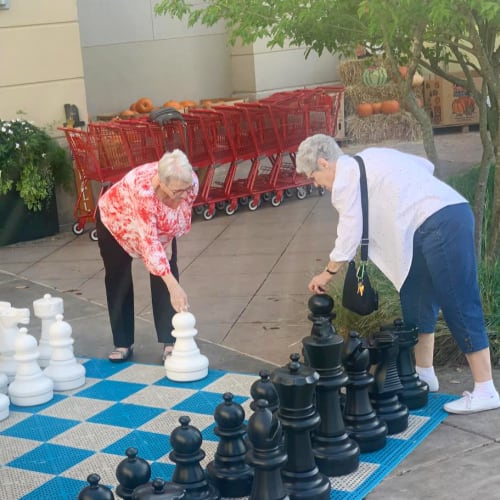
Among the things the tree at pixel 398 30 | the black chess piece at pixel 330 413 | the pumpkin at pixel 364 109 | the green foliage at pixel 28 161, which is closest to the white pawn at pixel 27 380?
the black chess piece at pixel 330 413

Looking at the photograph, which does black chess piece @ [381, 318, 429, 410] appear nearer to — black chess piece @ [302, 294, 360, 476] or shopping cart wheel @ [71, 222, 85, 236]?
black chess piece @ [302, 294, 360, 476]

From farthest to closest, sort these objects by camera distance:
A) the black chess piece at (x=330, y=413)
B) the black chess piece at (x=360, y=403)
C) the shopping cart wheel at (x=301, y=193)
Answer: the shopping cart wheel at (x=301, y=193), the black chess piece at (x=360, y=403), the black chess piece at (x=330, y=413)

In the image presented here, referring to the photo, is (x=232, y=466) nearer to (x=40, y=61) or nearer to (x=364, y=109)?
(x=40, y=61)

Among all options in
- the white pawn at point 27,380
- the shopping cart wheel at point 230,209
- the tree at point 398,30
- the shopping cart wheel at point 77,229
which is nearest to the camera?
the white pawn at point 27,380

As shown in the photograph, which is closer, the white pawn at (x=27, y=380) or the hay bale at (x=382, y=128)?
the white pawn at (x=27, y=380)

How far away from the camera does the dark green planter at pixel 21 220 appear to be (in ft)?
32.2

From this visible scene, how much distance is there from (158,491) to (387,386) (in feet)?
5.88

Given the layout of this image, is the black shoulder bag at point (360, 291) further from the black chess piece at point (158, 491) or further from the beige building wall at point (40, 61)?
the beige building wall at point (40, 61)

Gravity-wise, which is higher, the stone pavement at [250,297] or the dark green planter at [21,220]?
the dark green planter at [21,220]

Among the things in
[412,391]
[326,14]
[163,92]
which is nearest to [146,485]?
[412,391]

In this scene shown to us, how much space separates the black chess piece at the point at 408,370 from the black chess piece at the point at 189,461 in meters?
1.51

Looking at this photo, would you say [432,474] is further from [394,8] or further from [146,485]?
[394,8]

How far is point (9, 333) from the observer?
5836mm

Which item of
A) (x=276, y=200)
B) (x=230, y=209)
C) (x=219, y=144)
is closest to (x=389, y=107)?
(x=276, y=200)
